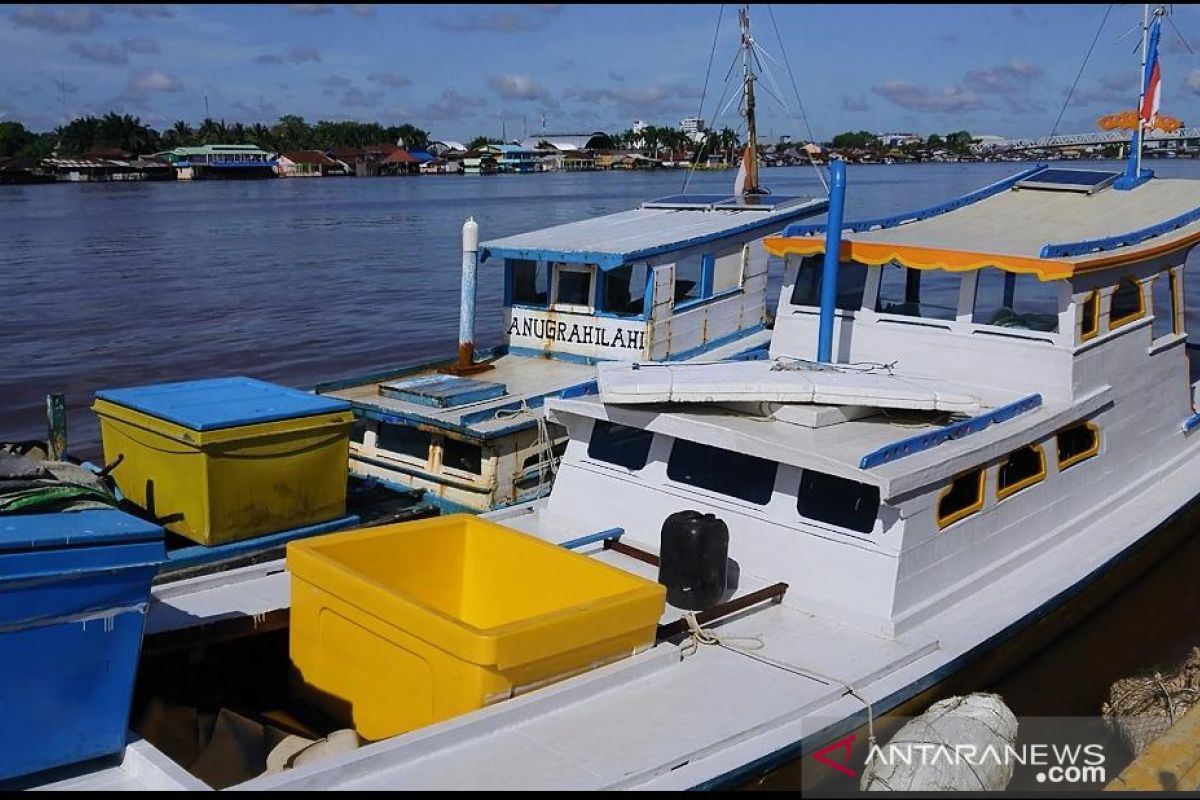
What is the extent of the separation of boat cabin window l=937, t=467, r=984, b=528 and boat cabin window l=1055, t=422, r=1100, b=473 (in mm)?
1229

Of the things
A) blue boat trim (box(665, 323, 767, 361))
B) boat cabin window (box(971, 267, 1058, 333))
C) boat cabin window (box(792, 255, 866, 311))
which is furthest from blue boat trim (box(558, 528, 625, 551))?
blue boat trim (box(665, 323, 767, 361))

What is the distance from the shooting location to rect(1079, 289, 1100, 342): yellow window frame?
848cm

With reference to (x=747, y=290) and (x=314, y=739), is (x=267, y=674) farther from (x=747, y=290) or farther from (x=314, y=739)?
(x=747, y=290)

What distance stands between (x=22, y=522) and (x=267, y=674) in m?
2.20

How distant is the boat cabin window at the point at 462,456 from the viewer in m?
10.4

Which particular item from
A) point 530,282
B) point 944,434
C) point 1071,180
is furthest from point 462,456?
point 1071,180

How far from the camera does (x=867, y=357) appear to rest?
30.9ft

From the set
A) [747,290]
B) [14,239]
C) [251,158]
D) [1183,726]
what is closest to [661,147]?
[251,158]

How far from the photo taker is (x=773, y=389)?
746 centimetres

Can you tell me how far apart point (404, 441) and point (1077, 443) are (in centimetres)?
609

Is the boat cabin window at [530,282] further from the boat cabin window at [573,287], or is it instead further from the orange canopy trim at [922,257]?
the orange canopy trim at [922,257]

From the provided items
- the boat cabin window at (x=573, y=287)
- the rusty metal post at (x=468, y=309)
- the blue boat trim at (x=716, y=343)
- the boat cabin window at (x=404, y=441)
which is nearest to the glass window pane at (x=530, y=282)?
the boat cabin window at (x=573, y=287)

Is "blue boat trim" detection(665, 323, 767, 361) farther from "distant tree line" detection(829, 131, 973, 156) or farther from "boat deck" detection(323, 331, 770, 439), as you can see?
"distant tree line" detection(829, 131, 973, 156)

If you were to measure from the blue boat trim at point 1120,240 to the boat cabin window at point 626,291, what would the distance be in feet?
15.9
